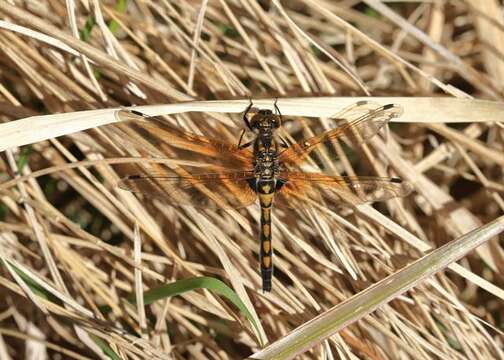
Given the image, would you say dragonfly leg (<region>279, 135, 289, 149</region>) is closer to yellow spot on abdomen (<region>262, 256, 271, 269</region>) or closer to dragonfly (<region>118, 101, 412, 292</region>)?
dragonfly (<region>118, 101, 412, 292</region>)

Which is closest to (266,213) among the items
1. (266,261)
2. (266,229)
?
(266,229)

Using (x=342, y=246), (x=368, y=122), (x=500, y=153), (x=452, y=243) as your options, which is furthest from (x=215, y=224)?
(x=500, y=153)

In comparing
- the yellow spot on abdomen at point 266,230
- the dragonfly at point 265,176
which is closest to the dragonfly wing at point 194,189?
the dragonfly at point 265,176

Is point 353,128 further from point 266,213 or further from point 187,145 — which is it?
point 187,145

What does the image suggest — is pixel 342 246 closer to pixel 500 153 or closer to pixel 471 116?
pixel 471 116

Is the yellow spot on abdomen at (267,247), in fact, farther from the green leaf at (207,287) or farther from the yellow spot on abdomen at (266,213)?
the green leaf at (207,287)

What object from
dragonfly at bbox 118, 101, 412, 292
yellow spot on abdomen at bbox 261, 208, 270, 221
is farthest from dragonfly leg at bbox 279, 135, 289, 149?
yellow spot on abdomen at bbox 261, 208, 270, 221
